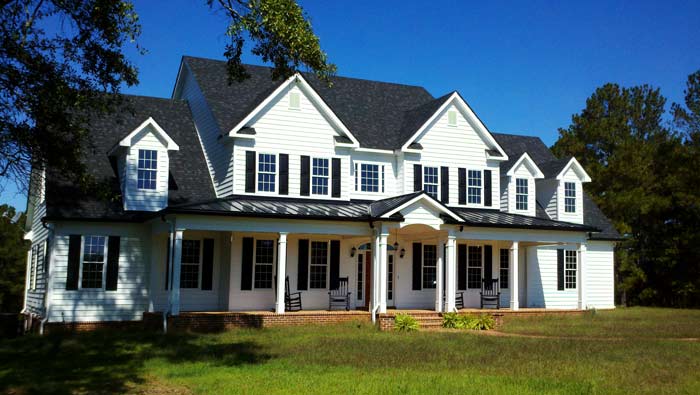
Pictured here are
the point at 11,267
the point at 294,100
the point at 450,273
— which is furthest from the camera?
the point at 11,267

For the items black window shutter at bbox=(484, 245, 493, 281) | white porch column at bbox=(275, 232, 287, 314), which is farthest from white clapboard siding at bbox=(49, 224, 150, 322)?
black window shutter at bbox=(484, 245, 493, 281)

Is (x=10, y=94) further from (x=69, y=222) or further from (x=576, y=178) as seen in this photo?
(x=576, y=178)

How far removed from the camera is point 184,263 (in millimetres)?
24938

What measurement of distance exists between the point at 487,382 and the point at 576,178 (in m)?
22.1

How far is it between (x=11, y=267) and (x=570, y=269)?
4043 centimetres

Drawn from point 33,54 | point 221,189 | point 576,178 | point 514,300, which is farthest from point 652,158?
point 33,54

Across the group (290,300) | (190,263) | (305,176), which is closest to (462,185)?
(305,176)

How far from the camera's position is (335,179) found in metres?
26.8

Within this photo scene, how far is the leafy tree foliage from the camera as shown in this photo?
40.0 metres

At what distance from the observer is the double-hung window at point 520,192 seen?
104ft

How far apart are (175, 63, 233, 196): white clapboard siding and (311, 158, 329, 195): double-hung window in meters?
3.12

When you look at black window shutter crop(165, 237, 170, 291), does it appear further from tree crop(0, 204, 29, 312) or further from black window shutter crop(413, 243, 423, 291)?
tree crop(0, 204, 29, 312)

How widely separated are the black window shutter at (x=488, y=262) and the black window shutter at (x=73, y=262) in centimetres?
1613

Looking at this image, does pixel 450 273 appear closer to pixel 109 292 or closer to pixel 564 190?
pixel 564 190
